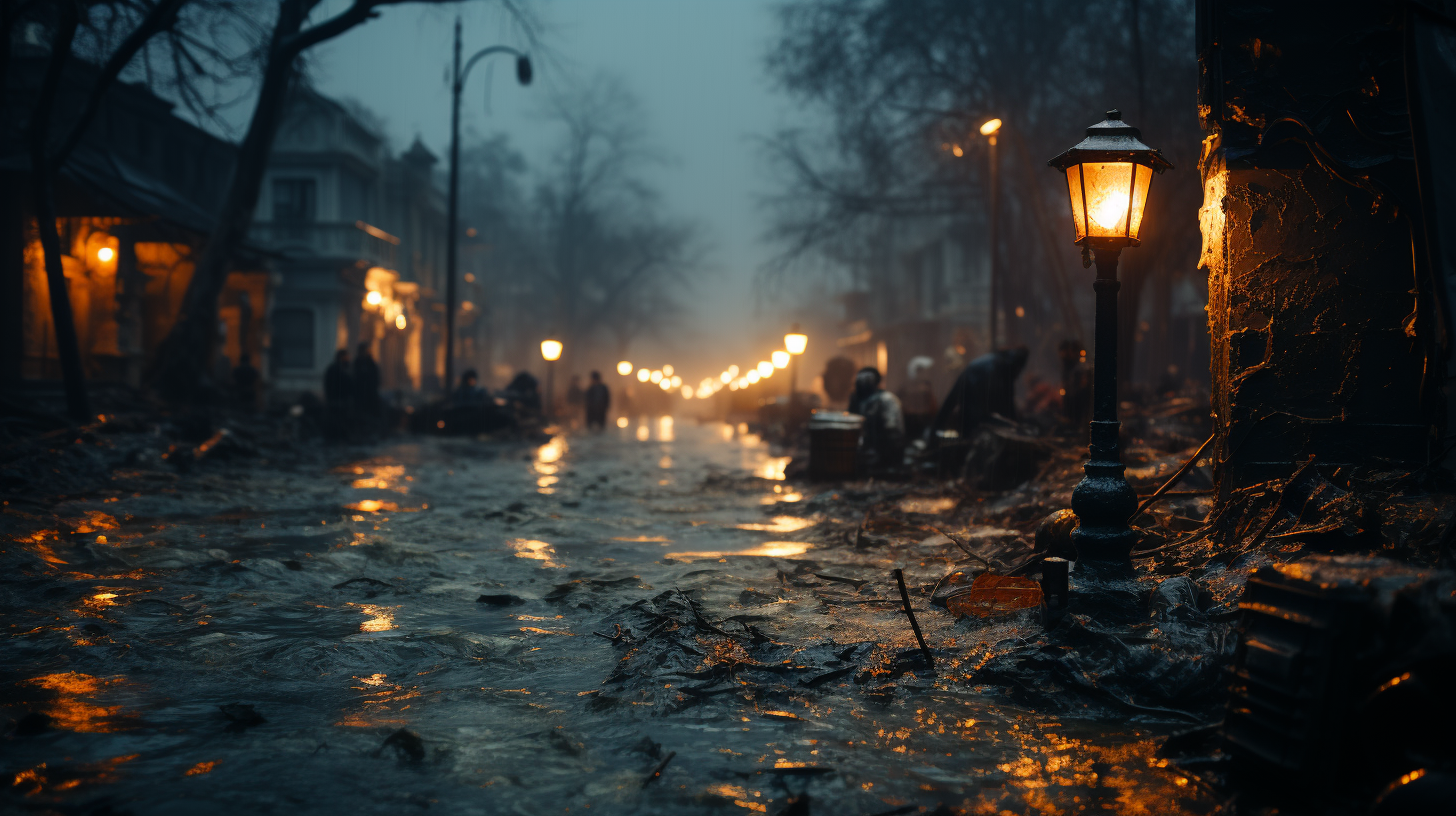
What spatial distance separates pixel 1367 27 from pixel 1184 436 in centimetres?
632

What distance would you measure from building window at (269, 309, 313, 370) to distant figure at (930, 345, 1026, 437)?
2691 centimetres

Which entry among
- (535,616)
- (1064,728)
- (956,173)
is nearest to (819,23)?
(956,173)

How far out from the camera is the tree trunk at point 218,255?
1908cm

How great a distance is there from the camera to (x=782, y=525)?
9992 mm

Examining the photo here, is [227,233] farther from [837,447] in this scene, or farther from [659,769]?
[659,769]

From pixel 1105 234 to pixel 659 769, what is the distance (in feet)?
13.2

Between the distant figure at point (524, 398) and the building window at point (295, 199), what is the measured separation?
438 inches

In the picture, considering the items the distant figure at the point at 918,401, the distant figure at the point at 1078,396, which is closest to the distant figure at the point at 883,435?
the distant figure at the point at 918,401

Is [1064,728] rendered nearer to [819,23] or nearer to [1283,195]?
[1283,195]

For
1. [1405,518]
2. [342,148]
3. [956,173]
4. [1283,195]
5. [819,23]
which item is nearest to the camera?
[1405,518]

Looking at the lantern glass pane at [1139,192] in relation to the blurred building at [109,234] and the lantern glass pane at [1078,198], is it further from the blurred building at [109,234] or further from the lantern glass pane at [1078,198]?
the blurred building at [109,234]

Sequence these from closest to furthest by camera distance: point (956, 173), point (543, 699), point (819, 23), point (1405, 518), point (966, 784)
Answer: point (966, 784), point (543, 699), point (1405, 518), point (819, 23), point (956, 173)

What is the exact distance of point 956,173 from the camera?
25922mm

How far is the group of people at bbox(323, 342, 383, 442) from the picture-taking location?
1952 centimetres
